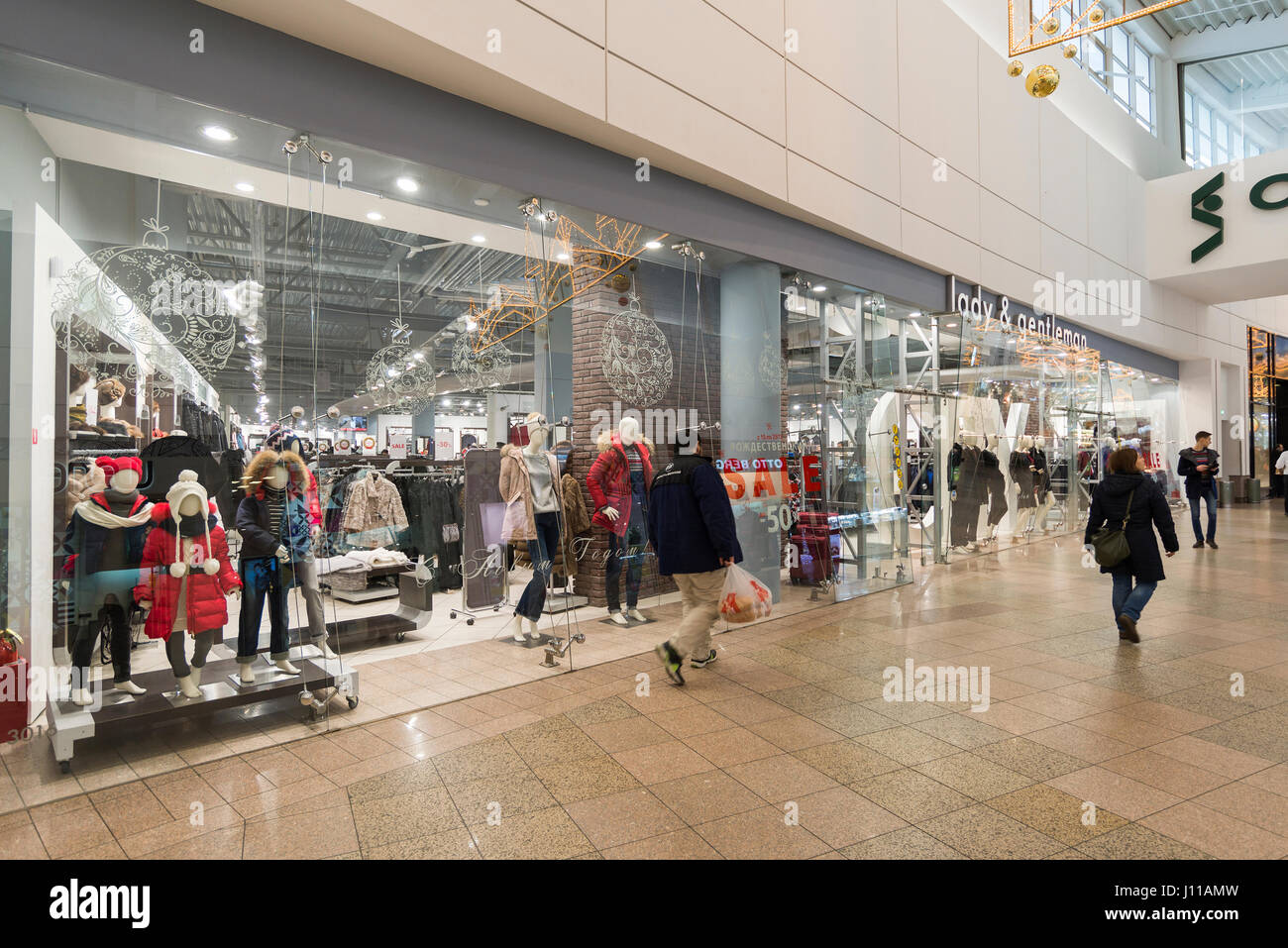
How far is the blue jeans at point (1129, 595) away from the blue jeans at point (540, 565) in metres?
4.27

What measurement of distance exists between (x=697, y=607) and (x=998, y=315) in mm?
8248

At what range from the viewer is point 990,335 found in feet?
35.3

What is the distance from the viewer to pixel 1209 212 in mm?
14750

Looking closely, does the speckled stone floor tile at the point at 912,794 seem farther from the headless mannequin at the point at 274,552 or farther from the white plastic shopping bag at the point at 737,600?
the headless mannequin at the point at 274,552

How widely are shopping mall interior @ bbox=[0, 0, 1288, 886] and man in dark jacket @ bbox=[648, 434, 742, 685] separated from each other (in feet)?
0.09

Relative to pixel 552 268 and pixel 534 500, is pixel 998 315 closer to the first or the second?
pixel 552 268

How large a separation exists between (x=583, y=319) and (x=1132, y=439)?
14.9m

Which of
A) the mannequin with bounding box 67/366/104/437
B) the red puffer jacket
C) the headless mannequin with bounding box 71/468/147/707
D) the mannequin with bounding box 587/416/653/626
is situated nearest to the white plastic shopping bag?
the mannequin with bounding box 587/416/653/626

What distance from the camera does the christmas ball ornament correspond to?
14.9 feet

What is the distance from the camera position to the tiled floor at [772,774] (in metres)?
2.79

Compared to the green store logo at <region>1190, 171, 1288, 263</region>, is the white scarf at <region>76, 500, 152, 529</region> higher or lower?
lower

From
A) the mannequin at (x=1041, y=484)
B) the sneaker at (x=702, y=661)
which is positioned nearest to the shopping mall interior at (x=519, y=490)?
the sneaker at (x=702, y=661)

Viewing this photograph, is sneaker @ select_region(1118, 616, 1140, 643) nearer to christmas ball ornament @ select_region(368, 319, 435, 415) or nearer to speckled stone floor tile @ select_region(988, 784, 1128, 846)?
speckled stone floor tile @ select_region(988, 784, 1128, 846)
